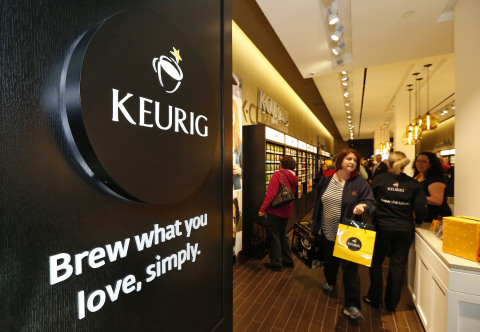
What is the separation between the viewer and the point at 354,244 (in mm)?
2318

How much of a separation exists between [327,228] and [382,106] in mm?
9058

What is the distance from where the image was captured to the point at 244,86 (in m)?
4.63

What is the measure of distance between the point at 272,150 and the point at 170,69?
4461 millimetres

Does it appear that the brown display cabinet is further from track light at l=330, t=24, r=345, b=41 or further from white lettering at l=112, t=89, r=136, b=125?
white lettering at l=112, t=89, r=136, b=125

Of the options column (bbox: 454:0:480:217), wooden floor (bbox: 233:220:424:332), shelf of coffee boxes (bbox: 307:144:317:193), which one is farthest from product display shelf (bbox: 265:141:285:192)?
shelf of coffee boxes (bbox: 307:144:317:193)

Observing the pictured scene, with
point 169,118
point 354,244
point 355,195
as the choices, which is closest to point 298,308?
point 354,244

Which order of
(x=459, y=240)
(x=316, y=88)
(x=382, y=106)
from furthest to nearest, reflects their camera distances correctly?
(x=382, y=106), (x=316, y=88), (x=459, y=240)

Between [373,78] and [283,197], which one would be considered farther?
[373,78]

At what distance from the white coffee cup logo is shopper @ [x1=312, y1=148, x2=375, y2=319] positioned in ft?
7.33

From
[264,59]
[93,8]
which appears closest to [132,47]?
[93,8]

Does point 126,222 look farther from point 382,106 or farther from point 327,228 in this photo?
point 382,106

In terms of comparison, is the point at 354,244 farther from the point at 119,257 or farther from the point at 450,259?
the point at 119,257

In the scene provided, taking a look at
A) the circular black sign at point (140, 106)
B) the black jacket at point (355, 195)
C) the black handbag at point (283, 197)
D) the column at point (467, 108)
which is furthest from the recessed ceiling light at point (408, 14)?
the circular black sign at point (140, 106)

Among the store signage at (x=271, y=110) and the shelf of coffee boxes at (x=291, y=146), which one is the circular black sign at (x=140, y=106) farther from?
the shelf of coffee boxes at (x=291, y=146)
